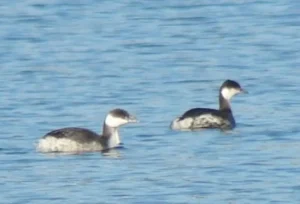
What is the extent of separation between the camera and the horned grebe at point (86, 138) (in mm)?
20641

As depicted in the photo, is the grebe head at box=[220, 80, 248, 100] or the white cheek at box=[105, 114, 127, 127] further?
the grebe head at box=[220, 80, 248, 100]

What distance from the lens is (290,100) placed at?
79.1 ft

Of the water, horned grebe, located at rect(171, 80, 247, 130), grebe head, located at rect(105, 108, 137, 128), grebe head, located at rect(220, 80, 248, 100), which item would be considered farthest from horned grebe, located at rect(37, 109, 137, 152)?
grebe head, located at rect(220, 80, 248, 100)

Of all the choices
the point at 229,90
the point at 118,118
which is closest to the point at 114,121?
the point at 118,118

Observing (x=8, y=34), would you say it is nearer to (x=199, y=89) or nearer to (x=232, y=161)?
(x=199, y=89)

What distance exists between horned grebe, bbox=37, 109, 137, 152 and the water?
0.19 metres

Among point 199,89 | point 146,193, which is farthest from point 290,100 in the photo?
point 146,193

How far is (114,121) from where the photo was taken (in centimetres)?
2155

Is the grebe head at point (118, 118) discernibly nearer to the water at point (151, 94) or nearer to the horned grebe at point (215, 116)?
the water at point (151, 94)

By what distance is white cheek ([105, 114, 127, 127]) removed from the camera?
847 inches

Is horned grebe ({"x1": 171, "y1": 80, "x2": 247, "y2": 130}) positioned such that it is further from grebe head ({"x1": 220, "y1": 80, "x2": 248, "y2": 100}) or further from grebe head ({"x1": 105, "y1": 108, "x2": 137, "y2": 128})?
grebe head ({"x1": 105, "y1": 108, "x2": 137, "y2": 128})

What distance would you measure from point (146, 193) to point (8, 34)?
596 inches

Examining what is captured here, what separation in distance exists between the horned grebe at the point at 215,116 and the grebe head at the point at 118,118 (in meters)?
0.75

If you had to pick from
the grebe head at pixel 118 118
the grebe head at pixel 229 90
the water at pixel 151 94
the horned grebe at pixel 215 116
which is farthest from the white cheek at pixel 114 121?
the grebe head at pixel 229 90
